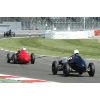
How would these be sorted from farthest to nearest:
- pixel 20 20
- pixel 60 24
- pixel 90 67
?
1. pixel 20 20
2. pixel 60 24
3. pixel 90 67

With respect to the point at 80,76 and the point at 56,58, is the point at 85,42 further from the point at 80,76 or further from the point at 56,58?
the point at 80,76

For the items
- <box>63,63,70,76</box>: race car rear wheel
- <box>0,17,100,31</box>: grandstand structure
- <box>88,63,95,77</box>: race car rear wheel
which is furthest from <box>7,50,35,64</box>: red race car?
<box>0,17,100,31</box>: grandstand structure

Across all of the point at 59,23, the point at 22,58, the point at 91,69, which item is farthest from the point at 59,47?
the point at 59,23

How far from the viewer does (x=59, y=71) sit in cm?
1850

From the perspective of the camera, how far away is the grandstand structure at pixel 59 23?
8494 cm

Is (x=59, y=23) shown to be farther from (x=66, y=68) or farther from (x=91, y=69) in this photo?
(x=66, y=68)

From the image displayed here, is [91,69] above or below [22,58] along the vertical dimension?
below

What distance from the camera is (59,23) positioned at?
88.1 meters

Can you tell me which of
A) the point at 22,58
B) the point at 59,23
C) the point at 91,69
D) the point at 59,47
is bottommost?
the point at 91,69

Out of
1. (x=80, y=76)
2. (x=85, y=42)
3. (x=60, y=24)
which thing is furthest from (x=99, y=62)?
→ (x=60, y=24)

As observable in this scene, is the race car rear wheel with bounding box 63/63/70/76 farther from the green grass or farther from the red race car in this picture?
the green grass

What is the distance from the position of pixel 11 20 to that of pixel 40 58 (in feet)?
251

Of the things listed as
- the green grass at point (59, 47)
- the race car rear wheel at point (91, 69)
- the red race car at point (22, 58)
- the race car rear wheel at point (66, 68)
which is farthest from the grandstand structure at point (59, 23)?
the race car rear wheel at point (66, 68)

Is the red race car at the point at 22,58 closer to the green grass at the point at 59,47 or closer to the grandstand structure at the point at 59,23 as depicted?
the green grass at the point at 59,47
